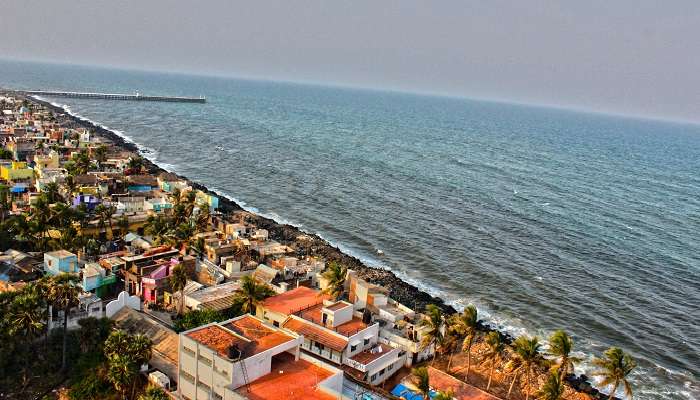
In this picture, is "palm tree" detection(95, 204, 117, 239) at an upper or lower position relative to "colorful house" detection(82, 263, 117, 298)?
upper

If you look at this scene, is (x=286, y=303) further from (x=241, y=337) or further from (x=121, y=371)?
(x=121, y=371)

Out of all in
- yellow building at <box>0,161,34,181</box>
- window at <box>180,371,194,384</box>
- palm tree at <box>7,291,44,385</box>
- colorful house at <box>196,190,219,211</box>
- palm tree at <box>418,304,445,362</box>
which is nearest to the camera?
window at <box>180,371,194,384</box>

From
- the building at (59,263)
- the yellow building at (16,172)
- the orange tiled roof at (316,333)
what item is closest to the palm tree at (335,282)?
the orange tiled roof at (316,333)

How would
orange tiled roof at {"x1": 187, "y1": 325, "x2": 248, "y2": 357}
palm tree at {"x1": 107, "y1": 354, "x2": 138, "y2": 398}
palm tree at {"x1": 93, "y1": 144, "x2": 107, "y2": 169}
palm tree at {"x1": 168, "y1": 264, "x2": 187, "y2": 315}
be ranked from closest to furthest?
1. orange tiled roof at {"x1": 187, "y1": 325, "x2": 248, "y2": 357}
2. palm tree at {"x1": 107, "y1": 354, "x2": 138, "y2": 398}
3. palm tree at {"x1": 168, "y1": 264, "x2": 187, "y2": 315}
4. palm tree at {"x1": 93, "y1": 144, "x2": 107, "y2": 169}

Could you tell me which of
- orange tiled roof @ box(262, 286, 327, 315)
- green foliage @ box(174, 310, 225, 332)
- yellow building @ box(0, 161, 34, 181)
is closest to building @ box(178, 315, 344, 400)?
green foliage @ box(174, 310, 225, 332)

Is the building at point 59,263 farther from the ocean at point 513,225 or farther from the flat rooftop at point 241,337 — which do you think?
the ocean at point 513,225

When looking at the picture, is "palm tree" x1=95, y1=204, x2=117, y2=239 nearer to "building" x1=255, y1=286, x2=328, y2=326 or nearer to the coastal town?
the coastal town

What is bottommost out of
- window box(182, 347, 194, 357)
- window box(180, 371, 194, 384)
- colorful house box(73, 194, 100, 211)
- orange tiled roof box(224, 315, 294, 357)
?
window box(180, 371, 194, 384)
